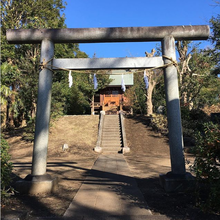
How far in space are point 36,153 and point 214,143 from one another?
3.83m

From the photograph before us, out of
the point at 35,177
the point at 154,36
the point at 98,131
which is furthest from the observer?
the point at 98,131

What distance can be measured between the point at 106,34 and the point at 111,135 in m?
10.0

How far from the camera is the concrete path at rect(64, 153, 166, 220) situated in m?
3.15

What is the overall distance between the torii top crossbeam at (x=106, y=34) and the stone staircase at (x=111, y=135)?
27.6ft

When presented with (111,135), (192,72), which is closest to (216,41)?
(192,72)

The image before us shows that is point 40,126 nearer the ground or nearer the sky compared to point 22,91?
nearer the ground

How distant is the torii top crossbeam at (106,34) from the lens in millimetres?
4793

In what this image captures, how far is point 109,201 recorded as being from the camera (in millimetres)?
3781

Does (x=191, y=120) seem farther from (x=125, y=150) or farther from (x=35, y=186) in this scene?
(x=35, y=186)

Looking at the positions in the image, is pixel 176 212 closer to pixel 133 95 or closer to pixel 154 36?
pixel 154 36

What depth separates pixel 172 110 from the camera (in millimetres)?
4594

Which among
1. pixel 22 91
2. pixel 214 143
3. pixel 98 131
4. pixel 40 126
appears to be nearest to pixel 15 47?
pixel 22 91

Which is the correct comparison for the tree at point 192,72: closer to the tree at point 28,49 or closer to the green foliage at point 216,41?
the green foliage at point 216,41

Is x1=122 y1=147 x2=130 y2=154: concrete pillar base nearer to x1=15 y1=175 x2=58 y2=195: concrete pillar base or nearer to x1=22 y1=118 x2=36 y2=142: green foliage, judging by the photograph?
x1=22 y1=118 x2=36 y2=142: green foliage
